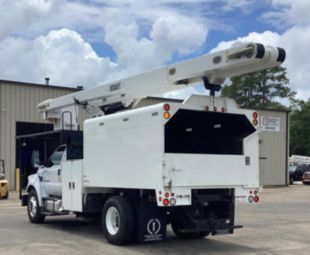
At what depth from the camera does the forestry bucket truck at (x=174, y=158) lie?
9.83 meters

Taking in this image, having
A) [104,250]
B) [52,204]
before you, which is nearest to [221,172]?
[104,250]

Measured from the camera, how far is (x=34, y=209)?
14305 millimetres

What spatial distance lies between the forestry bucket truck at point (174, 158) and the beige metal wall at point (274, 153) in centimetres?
2740

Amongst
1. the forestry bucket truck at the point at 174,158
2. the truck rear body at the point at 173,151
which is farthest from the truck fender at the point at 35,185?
the truck rear body at the point at 173,151

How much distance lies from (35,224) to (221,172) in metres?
5.83

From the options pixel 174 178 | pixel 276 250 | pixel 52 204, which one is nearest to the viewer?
pixel 174 178


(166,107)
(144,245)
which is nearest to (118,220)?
(144,245)

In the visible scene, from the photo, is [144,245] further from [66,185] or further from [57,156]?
[57,156]

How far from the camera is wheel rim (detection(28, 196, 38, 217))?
14.2 meters

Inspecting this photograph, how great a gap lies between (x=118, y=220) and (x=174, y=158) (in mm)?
1881

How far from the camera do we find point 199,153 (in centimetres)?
1091

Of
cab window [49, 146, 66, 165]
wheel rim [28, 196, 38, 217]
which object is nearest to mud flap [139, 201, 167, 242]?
cab window [49, 146, 66, 165]

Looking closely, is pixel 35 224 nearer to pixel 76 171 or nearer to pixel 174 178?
pixel 76 171

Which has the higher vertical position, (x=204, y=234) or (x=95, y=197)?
(x=95, y=197)
